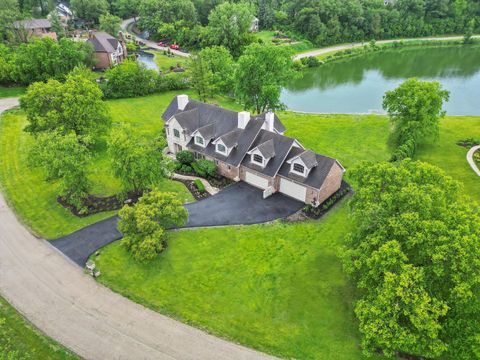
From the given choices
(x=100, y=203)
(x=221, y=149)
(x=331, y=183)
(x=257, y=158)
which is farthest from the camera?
(x=221, y=149)

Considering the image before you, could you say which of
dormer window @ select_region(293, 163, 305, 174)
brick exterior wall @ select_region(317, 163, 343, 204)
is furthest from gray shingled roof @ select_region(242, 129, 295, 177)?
brick exterior wall @ select_region(317, 163, 343, 204)

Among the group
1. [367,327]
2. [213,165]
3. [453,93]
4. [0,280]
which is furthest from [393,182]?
[453,93]

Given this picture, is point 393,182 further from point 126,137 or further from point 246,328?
point 126,137

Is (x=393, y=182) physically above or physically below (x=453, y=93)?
above

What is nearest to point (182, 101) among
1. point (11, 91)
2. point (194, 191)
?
point (194, 191)

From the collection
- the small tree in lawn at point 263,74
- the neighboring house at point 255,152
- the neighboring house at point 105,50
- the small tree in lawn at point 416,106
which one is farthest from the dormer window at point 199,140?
the neighboring house at point 105,50

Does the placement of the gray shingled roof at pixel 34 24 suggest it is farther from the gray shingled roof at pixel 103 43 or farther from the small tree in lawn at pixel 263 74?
the small tree in lawn at pixel 263 74

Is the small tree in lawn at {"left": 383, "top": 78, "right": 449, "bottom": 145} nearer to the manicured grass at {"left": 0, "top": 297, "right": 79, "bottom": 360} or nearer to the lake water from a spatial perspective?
the manicured grass at {"left": 0, "top": 297, "right": 79, "bottom": 360}

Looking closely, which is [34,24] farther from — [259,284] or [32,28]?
[259,284]
